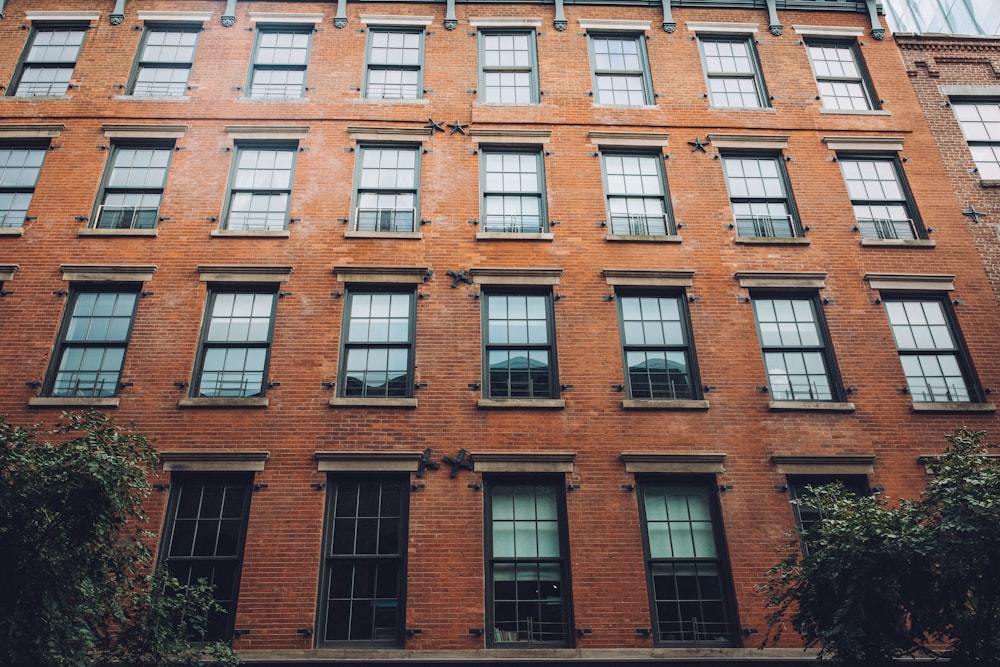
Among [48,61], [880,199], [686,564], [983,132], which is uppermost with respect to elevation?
[48,61]

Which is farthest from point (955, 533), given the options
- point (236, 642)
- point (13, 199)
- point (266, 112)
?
point (13, 199)

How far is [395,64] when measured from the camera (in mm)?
14992

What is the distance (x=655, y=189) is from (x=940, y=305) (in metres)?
5.72

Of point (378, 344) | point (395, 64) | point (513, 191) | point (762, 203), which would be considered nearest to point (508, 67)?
point (395, 64)

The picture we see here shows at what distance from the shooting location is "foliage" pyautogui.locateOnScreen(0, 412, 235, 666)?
6699 millimetres

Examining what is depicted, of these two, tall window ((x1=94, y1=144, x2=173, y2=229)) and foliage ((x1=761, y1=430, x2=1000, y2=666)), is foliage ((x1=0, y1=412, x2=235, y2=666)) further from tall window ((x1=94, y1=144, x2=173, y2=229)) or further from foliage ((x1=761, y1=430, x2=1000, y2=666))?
foliage ((x1=761, y1=430, x2=1000, y2=666))

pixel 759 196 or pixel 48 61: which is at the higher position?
pixel 48 61

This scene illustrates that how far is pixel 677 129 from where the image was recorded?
14.3m

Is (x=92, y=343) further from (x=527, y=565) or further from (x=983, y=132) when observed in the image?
(x=983, y=132)

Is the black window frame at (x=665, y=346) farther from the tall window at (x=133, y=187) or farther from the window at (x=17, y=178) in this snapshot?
the window at (x=17, y=178)

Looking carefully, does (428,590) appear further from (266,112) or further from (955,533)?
(266,112)

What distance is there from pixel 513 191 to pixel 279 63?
6.11 metres

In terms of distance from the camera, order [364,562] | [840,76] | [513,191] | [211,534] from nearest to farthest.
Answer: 1. [364,562]
2. [211,534]
3. [513,191]
4. [840,76]

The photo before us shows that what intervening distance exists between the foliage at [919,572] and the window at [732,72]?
971 cm
